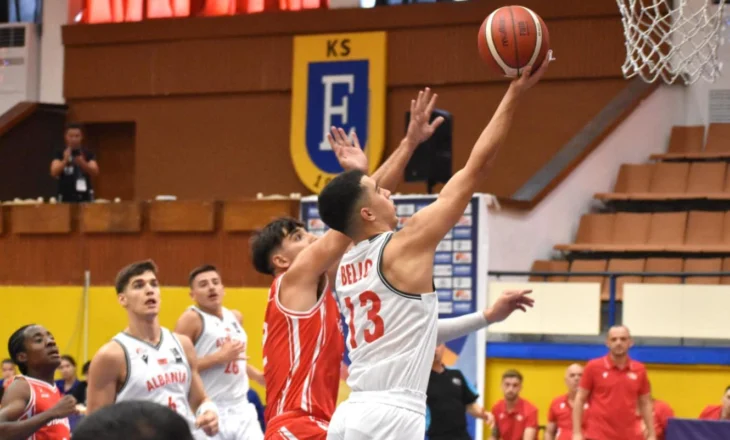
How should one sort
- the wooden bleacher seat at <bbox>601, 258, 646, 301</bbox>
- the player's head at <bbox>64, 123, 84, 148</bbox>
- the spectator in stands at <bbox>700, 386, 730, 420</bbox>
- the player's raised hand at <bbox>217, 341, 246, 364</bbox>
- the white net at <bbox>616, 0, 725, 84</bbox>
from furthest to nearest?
the player's head at <bbox>64, 123, 84, 148</bbox> < the wooden bleacher seat at <bbox>601, 258, 646, 301</bbox> < the spectator in stands at <bbox>700, 386, 730, 420</bbox> < the white net at <bbox>616, 0, 725, 84</bbox> < the player's raised hand at <bbox>217, 341, 246, 364</bbox>

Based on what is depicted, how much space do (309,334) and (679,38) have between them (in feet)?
31.3

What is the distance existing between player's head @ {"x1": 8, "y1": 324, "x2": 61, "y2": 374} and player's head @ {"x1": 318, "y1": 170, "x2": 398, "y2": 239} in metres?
2.47

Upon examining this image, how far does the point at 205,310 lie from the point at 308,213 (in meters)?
3.75

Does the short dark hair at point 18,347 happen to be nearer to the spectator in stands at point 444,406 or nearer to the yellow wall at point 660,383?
the spectator in stands at point 444,406

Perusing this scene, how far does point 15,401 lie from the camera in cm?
599

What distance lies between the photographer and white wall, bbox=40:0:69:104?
1741cm

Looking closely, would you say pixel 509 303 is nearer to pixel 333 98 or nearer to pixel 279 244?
pixel 279 244

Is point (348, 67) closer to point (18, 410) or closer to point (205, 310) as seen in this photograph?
point (205, 310)

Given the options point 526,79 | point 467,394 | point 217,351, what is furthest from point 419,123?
point 467,394

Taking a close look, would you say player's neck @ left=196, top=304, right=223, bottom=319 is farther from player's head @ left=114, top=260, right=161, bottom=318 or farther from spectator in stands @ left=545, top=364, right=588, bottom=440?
spectator in stands @ left=545, top=364, right=588, bottom=440

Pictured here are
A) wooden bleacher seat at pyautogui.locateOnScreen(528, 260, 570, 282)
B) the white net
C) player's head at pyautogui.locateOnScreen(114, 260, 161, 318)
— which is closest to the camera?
player's head at pyautogui.locateOnScreen(114, 260, 161, 318)

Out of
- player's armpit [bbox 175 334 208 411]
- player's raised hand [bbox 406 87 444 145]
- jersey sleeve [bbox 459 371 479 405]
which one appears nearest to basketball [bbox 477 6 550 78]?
player's raised hand [bbox 406 87 444 145]

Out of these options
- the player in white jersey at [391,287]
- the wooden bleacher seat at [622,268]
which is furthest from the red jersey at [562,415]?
the player in white jersey at [391,287]

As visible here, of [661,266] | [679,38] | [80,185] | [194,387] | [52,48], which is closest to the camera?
[194,387]
